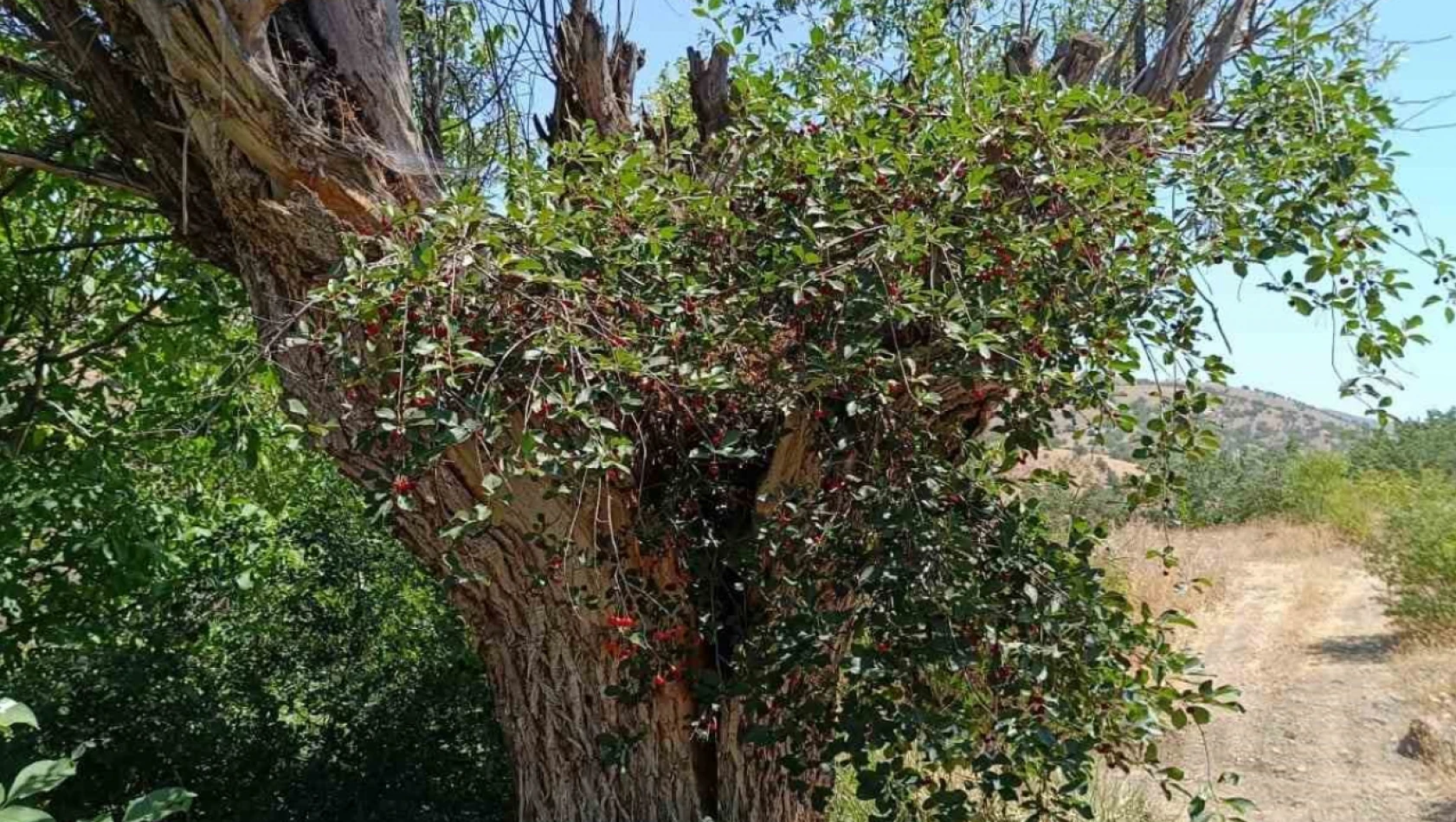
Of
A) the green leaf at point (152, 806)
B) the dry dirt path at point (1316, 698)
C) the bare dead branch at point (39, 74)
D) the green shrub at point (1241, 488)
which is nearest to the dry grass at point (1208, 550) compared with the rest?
the dry dirt path at point (1316, 698)

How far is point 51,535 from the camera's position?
4.31 metres

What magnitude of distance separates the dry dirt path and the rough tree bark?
4644 millimetres

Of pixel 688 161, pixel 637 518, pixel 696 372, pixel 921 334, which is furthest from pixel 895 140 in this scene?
pixel 637 518

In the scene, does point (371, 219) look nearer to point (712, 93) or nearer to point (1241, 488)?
point (712, 93)

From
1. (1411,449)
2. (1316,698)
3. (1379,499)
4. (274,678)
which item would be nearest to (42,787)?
(274,678)

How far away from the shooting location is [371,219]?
8.95 ft

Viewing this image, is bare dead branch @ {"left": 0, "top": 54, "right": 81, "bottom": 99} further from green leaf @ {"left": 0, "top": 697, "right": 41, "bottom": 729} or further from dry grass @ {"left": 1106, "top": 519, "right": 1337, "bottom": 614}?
dry grass @ {"left": 1106, "top": 519, "right": 1337, "bottom": 614}

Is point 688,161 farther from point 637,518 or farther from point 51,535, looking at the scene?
point 51,535

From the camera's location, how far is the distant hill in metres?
2.62

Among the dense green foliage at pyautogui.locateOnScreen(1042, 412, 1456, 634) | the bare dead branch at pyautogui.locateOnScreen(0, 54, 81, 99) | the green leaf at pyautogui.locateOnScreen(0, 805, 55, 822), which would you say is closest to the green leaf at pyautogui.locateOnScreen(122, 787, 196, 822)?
→ the green leaf at pyautogui.locateOnScreen(0, 805, 55, 822)

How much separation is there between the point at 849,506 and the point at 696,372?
595 millimetres

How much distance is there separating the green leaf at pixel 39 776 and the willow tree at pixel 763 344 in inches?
29.4

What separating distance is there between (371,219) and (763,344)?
1065 mm

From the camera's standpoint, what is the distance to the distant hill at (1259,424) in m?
2.62
